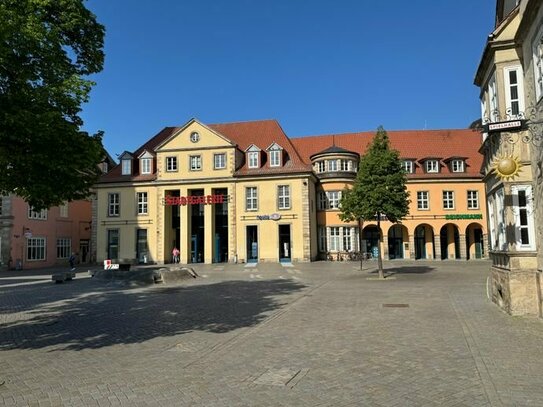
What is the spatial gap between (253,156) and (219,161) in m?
3.36

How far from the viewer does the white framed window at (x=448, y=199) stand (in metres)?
49.1

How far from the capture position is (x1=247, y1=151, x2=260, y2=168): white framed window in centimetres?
4752

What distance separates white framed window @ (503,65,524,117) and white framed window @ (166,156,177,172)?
38074 mm

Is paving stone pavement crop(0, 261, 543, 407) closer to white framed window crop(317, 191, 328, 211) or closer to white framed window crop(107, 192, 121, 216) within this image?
white framed window crop(317, 191, 328, 211)

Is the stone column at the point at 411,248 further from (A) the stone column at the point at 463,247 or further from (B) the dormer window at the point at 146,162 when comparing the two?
(B) the dormer window at the point at 146,162

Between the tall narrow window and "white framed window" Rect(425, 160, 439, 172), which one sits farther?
"white framed window" Rect(425, 160, 439, 172)

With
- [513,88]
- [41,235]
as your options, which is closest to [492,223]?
[513,88]

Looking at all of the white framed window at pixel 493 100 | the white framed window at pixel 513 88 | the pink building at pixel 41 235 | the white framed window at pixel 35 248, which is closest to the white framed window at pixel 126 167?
the pink building at pixel 41 235

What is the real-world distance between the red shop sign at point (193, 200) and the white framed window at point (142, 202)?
7.79 ft

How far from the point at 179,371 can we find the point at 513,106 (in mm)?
Answer: 11186

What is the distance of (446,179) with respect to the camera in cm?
4941

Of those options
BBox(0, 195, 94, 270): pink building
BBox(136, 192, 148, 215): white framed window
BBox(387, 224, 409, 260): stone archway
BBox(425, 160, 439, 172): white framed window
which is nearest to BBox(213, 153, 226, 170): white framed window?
BBox(136, 192, 148, 215): white framed window

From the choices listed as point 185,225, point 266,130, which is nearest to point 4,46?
point 185,225

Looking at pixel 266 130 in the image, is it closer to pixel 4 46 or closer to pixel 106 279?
pixel 106 279
